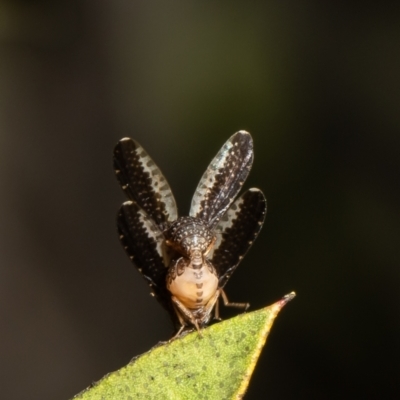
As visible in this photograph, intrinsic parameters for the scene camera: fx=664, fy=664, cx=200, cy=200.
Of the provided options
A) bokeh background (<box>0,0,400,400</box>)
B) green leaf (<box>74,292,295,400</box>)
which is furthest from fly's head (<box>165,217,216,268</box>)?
bokeh background (<box>0,0,400,400</box>)

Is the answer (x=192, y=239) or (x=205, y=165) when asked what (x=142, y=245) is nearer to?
(x=192, y=239)

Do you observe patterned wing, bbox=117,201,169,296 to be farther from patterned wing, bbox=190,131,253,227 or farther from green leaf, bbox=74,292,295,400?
green leaf, bbox=74,292,295,400

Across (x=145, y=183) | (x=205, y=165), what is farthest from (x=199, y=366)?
(x=205, y=165)

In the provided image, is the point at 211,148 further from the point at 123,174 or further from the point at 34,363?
the point at 123,174

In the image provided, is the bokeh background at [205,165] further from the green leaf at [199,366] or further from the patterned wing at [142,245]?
the green leaf at [199,366]

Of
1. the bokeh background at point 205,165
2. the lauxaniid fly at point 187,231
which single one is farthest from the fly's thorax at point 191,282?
the bokeh background at point 205,165

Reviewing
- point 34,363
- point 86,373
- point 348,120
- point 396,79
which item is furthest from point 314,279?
point 34,363
